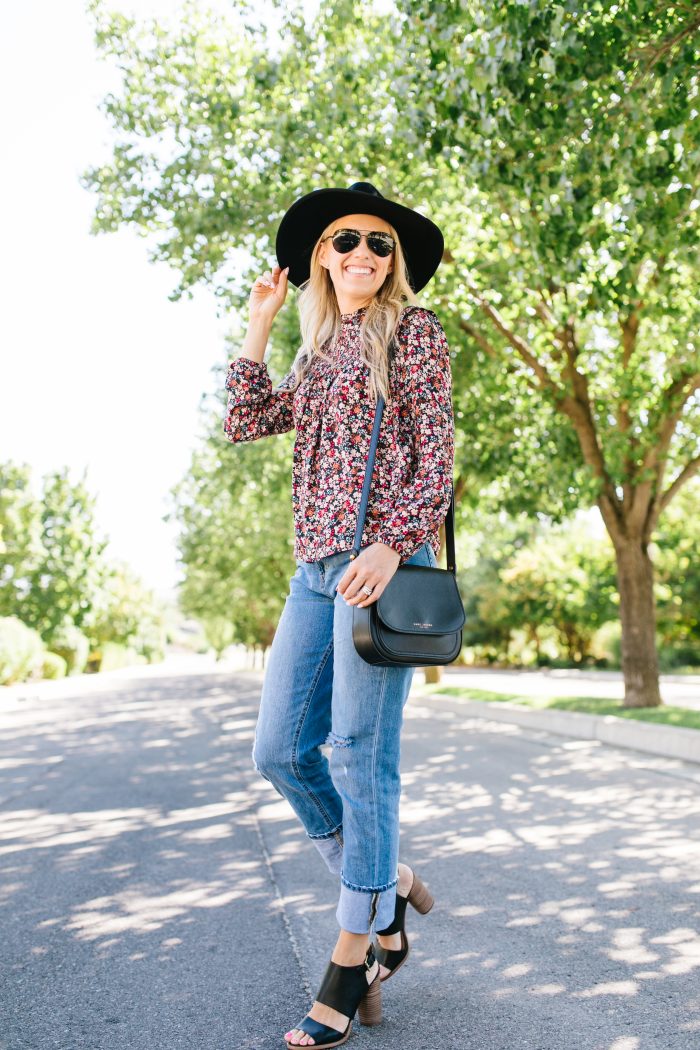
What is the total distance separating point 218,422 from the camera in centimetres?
2627

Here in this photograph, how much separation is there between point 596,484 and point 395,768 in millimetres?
10183

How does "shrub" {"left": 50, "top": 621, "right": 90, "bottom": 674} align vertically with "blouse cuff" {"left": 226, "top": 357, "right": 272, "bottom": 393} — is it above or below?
above

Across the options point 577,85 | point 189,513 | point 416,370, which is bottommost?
point 416,370

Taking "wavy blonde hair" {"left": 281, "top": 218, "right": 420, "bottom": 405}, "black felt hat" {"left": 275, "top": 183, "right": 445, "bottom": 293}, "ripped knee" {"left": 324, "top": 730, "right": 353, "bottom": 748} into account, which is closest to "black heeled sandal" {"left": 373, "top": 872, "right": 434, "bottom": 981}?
"ripped knee" {"left": 324, "top": 730, "right": 353, "bottom": 748}

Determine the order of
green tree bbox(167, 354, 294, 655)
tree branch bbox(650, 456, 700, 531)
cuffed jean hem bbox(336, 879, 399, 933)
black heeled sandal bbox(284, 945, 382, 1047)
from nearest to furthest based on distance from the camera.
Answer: black heeled sandal bbox(284, 945, 382, 1047), cuffed jean hem bbox(336, 879, 399, 933), tree branch bbox(650, 456, 700, 531), green tree bbox(167, 354, 294, 655)

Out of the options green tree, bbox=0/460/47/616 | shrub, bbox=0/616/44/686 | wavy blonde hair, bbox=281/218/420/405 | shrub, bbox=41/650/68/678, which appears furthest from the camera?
green tree, bbox=0/460/47/616

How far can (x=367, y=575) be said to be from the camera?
249cm

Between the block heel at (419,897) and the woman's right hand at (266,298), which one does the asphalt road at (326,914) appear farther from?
the woman's right hand at (266,298)

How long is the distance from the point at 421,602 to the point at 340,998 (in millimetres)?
1069

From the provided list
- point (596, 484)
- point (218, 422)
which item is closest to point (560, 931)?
point (596, 484)

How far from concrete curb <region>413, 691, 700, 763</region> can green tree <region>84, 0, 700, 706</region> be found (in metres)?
1.38

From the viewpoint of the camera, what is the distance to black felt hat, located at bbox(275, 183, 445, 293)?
9.73 feet

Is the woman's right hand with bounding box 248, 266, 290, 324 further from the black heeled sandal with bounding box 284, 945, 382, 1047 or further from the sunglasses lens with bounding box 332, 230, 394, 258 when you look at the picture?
the black heeled sandal with bounding box 284, 945, 382, 1047

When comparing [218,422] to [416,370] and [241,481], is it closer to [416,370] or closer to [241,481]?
[241,481]
